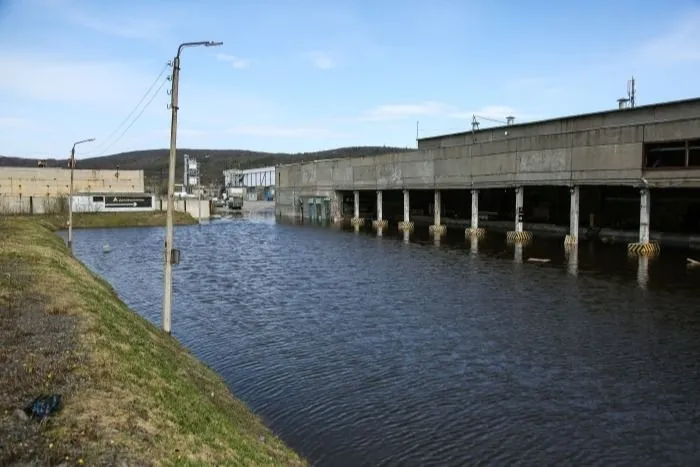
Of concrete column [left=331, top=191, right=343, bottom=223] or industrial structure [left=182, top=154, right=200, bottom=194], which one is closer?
concrete column [left=331, top=191, right=343, bottom=223]

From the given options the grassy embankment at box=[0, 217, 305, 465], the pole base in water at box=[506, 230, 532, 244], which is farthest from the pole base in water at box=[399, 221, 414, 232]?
the grassy embankment at box=[0, 217, 305, 465]

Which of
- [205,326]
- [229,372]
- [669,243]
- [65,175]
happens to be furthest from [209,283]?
[65,175]

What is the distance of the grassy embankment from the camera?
8688mm

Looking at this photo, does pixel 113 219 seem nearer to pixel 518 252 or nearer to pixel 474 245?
pixel 474 245

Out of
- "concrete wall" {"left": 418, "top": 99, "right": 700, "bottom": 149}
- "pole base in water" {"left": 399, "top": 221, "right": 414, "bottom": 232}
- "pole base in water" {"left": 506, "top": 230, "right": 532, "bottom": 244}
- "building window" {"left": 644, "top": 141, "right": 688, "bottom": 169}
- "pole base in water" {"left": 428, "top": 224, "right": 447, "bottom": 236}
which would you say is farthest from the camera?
"pole base in water" {"left": 399, "top": 221, "right": 414, "bottom": 232}

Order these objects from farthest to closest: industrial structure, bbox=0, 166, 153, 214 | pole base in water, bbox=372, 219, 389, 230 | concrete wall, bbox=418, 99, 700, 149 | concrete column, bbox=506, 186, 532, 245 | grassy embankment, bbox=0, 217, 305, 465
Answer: industrial structure, bbox=0, 166, 153, 214, pole base in water, bbox=372, 219, 389, 230, concrete column, bbox=506, 186, 532, 245, concrete wall, bbox=418, 99, 700, 149, grassy embankment, bbox=0, 217, 305, 465

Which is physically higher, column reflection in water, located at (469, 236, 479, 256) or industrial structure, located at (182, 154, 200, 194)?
industrial structure, located at (182, 154, 200, 194)

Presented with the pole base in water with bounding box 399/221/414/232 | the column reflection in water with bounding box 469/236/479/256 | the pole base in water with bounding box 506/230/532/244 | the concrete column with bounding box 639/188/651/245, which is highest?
the concrete column with bounding box 639/188/651/245

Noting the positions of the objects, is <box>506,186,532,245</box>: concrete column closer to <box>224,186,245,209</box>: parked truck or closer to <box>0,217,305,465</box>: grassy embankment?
<box>0,217,305,465</box>: grassy embankment

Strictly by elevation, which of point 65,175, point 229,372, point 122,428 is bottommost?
point 229,372

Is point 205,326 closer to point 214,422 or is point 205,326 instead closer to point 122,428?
point 214,422

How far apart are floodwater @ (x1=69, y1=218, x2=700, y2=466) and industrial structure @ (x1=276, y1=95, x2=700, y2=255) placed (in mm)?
10393

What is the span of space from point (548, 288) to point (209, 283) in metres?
20.3

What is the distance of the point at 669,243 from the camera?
56531 millimetres
